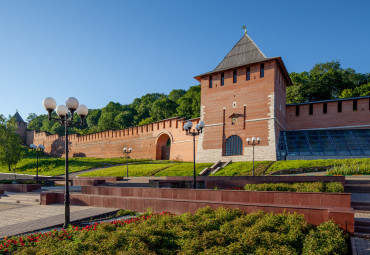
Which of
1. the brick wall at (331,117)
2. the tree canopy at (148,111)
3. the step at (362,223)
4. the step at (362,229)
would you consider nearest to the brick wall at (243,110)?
the brick wall at (331,117)

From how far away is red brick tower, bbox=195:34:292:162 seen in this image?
78.0ft

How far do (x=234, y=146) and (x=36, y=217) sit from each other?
Result: 19.6 m

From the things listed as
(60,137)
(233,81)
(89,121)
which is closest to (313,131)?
(233,81)

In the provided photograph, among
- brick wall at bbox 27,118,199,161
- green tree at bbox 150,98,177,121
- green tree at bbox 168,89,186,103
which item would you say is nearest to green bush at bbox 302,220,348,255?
brick wall at bbox 27,118,199,161

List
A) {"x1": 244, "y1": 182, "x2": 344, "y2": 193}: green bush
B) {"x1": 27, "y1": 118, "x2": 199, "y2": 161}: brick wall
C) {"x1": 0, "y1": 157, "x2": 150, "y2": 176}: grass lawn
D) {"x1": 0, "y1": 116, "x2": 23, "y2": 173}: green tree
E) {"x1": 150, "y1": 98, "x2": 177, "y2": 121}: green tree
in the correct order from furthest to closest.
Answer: {"x1": 150, "y1": 98, "x2": 177, "y2": 121}: green tree → {"x1": 0, "y1": 116, "x2": 23, "y2": 173}: green tree → {"x1": 27, "y1": 118, "x2": 199, "y2": 161}: brick wall → {"x1": 0, "y1": 157, "x2": 150, "y2": 176}: grass lawn → {"x1": 244, "y1": 182, "x2": 344, "y2": 193}: green bush

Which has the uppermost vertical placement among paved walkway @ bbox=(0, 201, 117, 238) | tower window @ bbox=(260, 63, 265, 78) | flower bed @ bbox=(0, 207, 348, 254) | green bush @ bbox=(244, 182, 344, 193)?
tower window @ bbox=(260, 63, 265, 78)

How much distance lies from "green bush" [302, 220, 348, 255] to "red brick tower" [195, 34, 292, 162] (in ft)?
61.6

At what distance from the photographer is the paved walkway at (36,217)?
6.85m

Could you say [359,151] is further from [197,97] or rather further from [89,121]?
[89,121]

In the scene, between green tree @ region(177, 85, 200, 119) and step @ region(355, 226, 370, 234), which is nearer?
step @ region(355, 226, 370, 234)

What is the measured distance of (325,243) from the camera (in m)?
4.50

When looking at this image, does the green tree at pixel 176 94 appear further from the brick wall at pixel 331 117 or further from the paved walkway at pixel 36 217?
the paved walkway at pixel 36 217

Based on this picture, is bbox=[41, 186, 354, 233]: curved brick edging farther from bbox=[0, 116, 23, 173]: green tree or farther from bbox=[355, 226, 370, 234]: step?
bbox=[0, 116, 23, 173]: green tree

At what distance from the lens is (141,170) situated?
24.3 metres
